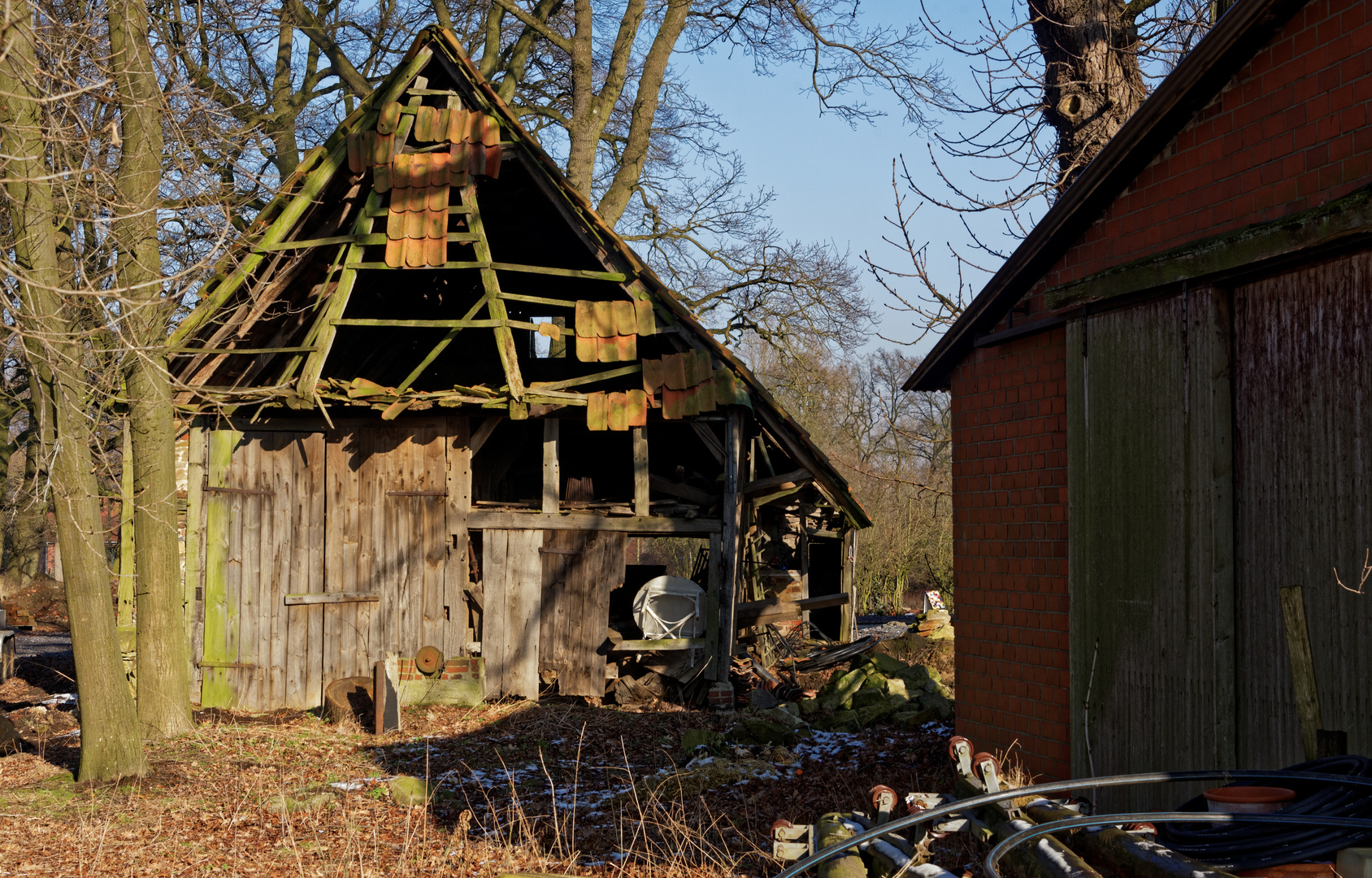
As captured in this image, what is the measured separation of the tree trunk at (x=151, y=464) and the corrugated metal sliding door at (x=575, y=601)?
368cm

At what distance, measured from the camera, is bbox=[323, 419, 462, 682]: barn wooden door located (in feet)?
37.4

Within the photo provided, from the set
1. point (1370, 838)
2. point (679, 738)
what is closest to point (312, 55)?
point (679, 738)

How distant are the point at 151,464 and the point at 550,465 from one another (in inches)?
157

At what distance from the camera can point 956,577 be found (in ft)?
25.3

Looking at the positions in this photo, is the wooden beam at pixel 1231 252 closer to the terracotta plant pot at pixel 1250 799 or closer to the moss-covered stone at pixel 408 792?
the terracotta plant pot at pixel 1250 799

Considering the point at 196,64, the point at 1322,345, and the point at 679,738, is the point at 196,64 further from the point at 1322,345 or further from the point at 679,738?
the point at 1322,345

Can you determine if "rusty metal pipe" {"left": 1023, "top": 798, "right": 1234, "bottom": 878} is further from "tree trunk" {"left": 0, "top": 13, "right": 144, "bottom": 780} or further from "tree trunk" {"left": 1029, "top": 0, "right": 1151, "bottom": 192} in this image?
"tree trunk" {"left": 1029, "top": 0, "right": 1151, "bottom": 192}

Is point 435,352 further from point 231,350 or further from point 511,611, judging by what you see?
point 511,611

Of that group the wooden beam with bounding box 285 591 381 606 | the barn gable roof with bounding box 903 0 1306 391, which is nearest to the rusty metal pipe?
the barn gable roof with bounding box 903 0 1306 391

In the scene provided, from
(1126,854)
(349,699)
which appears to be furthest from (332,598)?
(1126,854)

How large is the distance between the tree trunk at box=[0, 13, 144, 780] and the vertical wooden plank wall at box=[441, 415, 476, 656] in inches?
152

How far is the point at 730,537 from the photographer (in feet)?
37.2

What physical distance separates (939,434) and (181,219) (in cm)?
2705

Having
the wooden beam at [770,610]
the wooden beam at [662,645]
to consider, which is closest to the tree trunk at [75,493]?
the wooden beam at [662,645]
